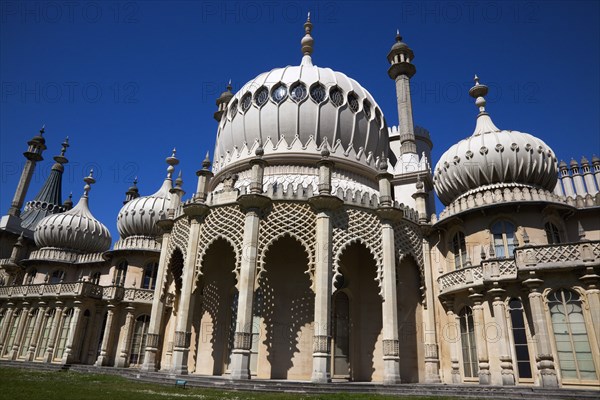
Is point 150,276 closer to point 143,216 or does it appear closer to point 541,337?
point 143,216

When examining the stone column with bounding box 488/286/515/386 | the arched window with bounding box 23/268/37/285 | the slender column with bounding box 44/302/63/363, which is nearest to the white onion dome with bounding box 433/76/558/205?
the stone column with bounding box 488/286/515/386

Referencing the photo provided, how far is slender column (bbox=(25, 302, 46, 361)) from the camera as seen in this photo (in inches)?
1032

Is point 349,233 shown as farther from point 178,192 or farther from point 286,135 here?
point 178,192

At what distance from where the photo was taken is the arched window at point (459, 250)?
18.1 m

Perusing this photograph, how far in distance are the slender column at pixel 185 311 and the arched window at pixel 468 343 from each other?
11.3 meters

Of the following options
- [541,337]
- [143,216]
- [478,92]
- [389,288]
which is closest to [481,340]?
[541,337]

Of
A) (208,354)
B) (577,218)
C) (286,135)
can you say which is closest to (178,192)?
(286,135)

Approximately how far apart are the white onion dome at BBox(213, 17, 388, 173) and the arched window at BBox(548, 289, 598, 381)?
11.2 meters

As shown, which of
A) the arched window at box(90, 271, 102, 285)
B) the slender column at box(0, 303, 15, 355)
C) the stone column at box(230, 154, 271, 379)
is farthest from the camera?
the arched window at box(90, 271, 102, 285)

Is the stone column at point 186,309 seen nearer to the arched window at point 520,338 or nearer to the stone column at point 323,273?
the stone column at point 323,273

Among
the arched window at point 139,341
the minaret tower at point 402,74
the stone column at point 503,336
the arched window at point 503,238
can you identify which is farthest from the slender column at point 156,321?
the minaret tower at point 402,74

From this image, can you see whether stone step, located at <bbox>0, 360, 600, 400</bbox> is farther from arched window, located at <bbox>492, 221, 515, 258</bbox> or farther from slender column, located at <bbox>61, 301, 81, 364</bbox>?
slender column, located at <bbox>61, 301, 81, 364</bbox>

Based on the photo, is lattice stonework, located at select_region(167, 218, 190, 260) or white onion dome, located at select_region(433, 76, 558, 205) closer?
white onion dome, located at select_region(433, 76, 558, 205)

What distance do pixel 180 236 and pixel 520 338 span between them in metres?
14.7
